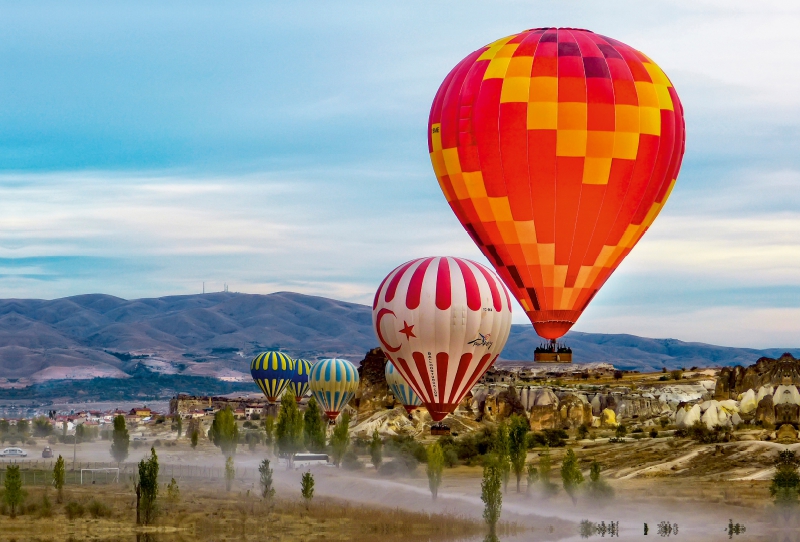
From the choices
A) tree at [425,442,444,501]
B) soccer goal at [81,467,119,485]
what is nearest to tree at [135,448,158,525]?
tree at [425,442,444,501]

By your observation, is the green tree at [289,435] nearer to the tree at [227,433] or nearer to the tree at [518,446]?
the tree at [227,433]

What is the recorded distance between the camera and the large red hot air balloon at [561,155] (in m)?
57.8

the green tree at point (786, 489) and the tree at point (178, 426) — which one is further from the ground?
the green tree at point (786, 489)

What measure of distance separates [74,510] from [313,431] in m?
37.4

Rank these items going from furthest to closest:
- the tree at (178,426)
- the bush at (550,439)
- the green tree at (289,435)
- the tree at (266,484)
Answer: the tree at (178,426) → the green tree at (289,435) → the bush at (550,439) → the tree at (266,484)

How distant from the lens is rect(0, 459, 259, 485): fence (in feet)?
288

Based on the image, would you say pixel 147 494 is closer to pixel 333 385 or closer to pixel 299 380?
pixel 333 385

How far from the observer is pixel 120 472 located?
9544cm

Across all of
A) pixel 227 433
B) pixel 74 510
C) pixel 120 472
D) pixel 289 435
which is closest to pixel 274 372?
pixel 227 433

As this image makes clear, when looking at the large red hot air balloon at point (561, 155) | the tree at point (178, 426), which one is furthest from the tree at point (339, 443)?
the tree at point (178, 426)

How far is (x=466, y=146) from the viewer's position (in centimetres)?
5944

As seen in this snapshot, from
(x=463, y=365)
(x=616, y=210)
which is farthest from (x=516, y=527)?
(x=616, y=210)

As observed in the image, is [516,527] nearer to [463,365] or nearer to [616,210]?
[463,365]

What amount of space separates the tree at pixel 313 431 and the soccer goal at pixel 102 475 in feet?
51.7
